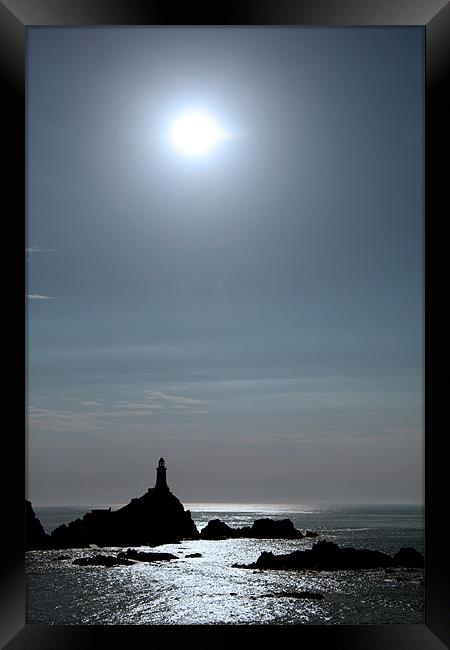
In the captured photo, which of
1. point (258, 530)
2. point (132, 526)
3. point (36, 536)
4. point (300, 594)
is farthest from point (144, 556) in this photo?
point (300, 594)

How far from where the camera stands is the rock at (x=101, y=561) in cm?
1377

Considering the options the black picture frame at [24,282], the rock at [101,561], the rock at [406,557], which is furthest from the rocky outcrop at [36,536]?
the black picture frame at [24,282]

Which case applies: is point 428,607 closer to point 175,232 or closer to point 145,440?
point 175,232

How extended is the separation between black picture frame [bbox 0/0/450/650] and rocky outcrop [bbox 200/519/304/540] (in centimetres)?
1319

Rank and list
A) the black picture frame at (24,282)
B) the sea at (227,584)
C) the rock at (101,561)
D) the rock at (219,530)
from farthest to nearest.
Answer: the rock at (219,530), the rock at (101,561), the sea at (227,584), the black picture frame at (24,282)

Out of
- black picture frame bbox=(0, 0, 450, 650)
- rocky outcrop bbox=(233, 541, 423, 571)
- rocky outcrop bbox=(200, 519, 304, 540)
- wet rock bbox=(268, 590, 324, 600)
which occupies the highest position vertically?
black picture frame bbox=(0, 0, 450, 650)

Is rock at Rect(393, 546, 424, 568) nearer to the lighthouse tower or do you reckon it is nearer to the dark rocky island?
the dark rocky island

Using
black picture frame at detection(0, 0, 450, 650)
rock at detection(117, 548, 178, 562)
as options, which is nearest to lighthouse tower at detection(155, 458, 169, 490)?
rock at detection(117, 548, 178, 562)

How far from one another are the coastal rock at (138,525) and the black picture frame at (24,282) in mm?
12384

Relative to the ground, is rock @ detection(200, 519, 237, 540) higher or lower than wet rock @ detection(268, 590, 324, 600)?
higher

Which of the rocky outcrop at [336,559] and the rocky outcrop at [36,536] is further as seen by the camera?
the rocky outcrop at [336,559]

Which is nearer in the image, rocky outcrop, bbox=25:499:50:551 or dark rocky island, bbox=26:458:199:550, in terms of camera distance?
rocky outcrop, bbox=25:499:50:551

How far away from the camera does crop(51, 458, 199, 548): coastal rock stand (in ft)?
44.8

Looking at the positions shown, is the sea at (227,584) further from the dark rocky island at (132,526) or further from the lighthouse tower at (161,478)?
the lighthouse tower at (161,478)
